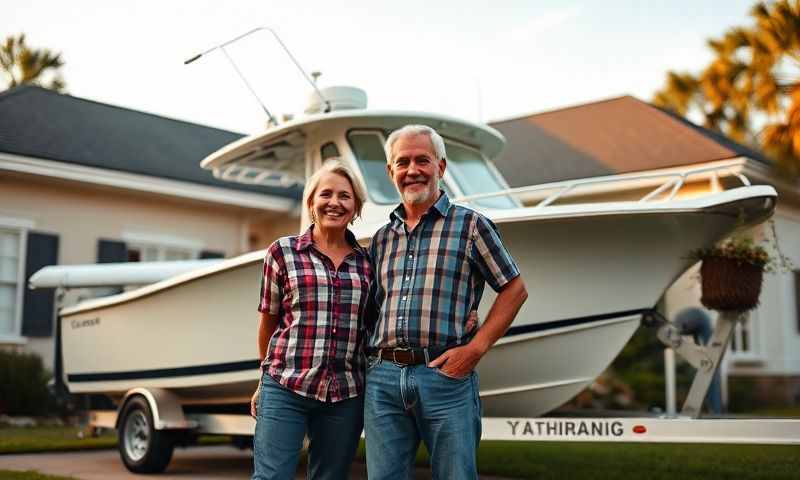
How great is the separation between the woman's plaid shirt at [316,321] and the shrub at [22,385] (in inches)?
386

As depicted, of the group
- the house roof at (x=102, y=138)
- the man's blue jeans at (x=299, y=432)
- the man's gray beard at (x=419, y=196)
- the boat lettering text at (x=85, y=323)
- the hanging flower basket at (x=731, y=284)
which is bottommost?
the man's blue jeans at (x=299, y=432)

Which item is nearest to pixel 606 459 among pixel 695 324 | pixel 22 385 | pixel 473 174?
pixel 695 324

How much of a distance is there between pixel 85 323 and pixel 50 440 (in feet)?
6.52

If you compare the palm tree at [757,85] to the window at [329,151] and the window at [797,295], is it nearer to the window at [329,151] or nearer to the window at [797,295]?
the window at [797,295]

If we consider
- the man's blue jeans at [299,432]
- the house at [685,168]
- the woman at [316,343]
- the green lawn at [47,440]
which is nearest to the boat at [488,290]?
the green lawn at [47,440]

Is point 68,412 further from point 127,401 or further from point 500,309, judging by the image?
point 500,309

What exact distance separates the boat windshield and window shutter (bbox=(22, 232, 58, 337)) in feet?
24.7

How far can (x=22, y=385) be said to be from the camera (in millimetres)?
11984

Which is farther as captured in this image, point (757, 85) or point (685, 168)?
point (757, 85)

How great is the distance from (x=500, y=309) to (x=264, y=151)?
5.11 m

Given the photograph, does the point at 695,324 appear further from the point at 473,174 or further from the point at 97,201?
the point at 97,201

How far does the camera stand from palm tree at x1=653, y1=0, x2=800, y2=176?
19.4m

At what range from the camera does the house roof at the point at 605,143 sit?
15117mm

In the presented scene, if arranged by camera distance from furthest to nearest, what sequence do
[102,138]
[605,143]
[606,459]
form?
[605,143] < [102,138] < [606,459]
